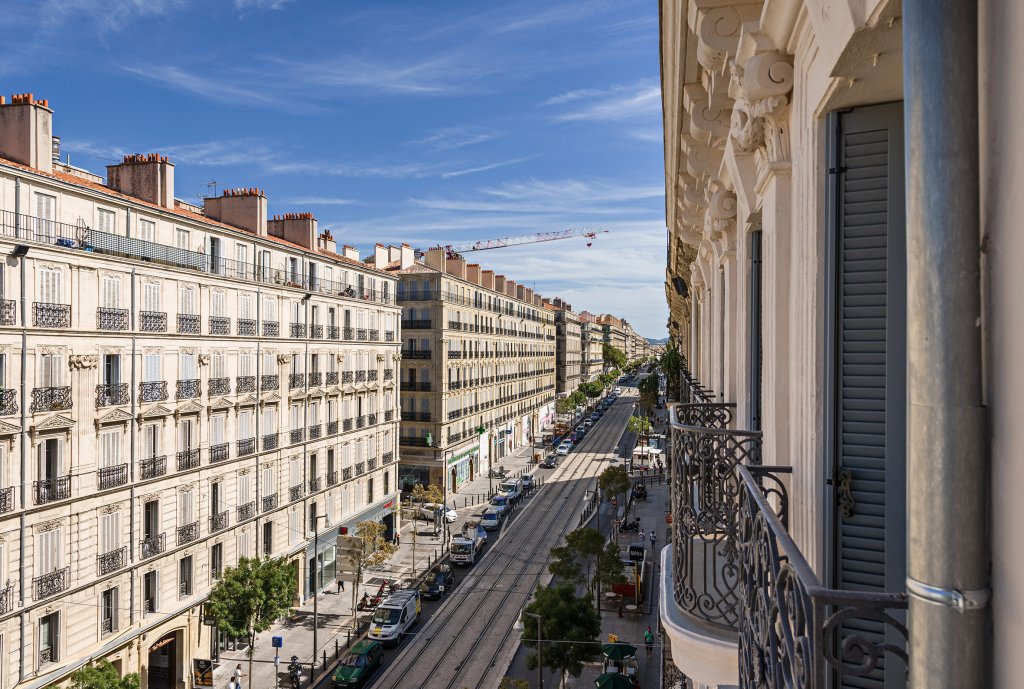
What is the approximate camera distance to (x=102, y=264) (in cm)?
2362

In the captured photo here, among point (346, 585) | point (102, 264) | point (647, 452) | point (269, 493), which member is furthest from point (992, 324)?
point (647, 452)

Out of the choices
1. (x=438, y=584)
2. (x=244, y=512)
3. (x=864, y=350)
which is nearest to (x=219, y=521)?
(x=244, y=512)

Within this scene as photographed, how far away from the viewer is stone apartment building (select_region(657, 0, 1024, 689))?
1.96 m

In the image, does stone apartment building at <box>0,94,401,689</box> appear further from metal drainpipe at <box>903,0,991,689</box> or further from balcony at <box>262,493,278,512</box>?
metal drainpipe at <box>903,0,991,689</box>

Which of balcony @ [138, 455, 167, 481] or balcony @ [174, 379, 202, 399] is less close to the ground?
balcony @ [174, 379, 202, 399]

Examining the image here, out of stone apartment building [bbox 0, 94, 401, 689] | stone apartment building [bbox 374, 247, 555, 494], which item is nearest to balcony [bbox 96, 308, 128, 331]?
stone apartment building [bbox 0, 94, 401, 689]

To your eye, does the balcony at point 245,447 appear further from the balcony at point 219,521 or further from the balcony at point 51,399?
the balcony at point 51,399

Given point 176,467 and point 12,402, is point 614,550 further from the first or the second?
point 12,402

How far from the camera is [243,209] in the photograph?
34469mm

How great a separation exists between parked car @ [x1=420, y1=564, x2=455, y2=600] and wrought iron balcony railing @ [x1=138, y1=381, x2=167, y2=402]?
16193 millimetres

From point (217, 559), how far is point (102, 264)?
1297 cm

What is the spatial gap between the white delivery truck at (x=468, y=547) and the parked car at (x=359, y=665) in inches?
469

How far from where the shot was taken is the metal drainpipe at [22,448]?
2062 cm

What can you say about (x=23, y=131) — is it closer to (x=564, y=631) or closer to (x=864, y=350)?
(x=564, y=631)
